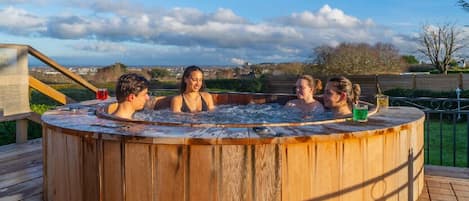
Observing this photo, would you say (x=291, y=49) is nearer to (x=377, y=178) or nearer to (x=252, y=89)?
(x=252, y=89)

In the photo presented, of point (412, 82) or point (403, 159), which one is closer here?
point (403, 159)

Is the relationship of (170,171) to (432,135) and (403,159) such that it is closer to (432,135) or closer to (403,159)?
(403,159)

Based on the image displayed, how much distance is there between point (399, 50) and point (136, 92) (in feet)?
51.9

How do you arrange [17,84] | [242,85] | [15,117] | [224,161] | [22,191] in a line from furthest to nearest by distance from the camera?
1. [242,85]
2. [17,84]
3. [15,117]
4. [22,191]
5. [224,161]

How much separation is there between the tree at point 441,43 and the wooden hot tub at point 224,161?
19.8m

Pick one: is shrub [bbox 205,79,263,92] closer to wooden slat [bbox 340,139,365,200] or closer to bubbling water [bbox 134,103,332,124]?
bubbling water [bbox 134,103,332,124]

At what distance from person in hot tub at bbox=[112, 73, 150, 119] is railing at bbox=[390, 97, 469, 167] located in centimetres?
288

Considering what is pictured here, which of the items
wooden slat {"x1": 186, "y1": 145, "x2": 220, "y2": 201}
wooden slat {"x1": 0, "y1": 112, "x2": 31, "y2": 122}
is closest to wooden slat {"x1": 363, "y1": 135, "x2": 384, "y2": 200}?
wooden slat {"x1": 186, "y1": 145, "x2": 220, "y2": 201}

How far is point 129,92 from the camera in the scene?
3.03 m

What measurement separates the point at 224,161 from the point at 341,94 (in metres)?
2.08

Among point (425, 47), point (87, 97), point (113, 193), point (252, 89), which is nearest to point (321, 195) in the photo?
point (113, 193)

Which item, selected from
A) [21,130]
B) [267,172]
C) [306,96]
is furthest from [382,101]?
[21,130]

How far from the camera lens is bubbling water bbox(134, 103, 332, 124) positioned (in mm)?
3744

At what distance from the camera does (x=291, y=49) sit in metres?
14.5
